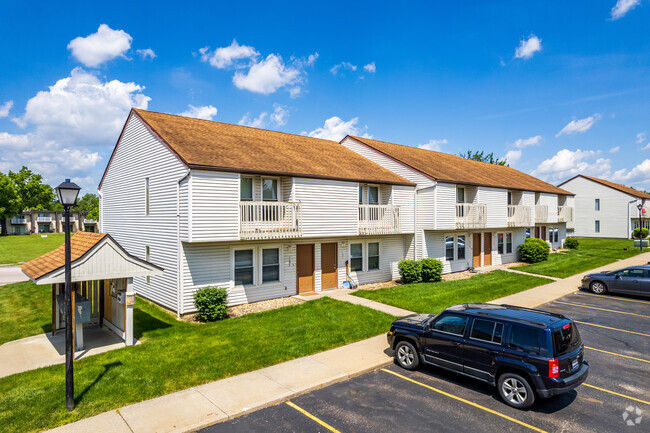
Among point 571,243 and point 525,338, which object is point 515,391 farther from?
point 571,243

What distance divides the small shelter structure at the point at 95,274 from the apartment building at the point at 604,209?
51827 mm

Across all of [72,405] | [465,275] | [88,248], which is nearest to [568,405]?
[72,405]

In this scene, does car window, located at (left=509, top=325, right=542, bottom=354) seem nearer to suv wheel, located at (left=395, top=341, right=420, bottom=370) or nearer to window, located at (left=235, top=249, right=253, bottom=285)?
suv wheel, located at (left=395, top=341, right=420, bottom=370)

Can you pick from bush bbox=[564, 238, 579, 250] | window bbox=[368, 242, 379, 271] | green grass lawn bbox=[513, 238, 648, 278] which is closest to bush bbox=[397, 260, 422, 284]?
window bbox=[368, 242, 379, 271]

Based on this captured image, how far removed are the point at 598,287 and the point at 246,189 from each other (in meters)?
17.5

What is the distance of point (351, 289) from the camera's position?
744 inches

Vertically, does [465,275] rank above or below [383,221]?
below

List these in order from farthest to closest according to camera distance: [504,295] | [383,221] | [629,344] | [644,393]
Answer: [383,221]
[504,295]
[629,344]
[644,393]

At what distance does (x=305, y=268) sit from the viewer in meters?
17.9

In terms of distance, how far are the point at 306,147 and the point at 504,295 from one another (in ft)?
42.9

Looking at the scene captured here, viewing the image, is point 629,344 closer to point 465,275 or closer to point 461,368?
point 461,368

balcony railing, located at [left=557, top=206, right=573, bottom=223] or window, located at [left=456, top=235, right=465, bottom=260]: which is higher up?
balcony railing, located at [left=557, top=206, right=573, bottom=223]

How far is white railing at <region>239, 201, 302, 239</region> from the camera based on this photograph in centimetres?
1473

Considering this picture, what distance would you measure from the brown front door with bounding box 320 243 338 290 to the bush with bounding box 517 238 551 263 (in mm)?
17526
